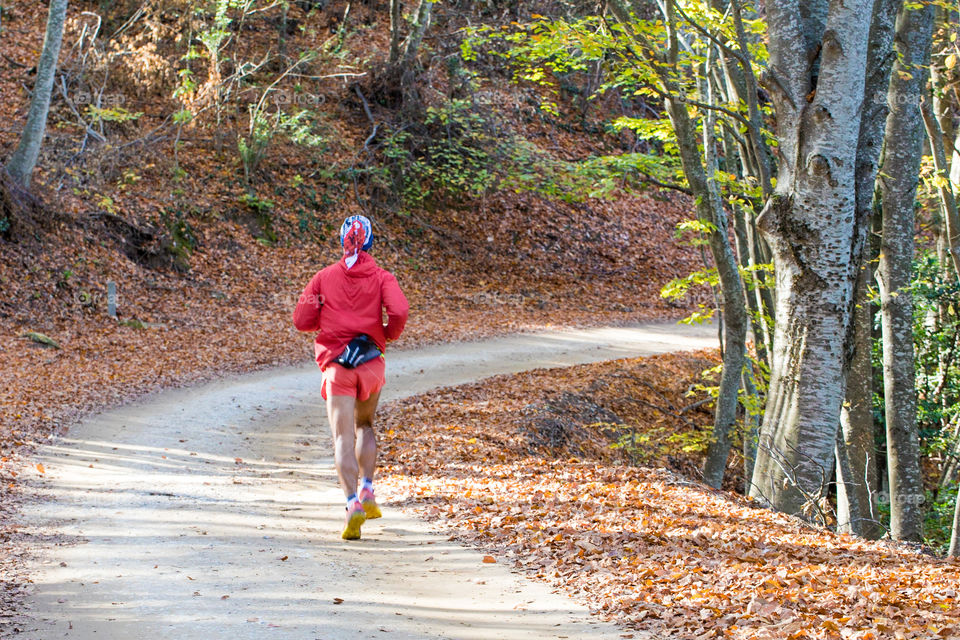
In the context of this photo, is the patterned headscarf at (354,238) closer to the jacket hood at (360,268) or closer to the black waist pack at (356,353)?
the jacket hood at (360,268)

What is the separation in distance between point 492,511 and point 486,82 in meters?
26.8

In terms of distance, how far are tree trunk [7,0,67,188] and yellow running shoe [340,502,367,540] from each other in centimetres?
1530

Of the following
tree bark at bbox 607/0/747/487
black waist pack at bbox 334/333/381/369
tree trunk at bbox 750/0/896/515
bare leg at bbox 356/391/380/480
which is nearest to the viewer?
black waist pack at bbox 334/333/381/369

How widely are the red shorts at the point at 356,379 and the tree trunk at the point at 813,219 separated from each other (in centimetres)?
328

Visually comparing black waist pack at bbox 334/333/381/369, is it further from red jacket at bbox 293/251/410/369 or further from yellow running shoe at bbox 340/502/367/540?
yellow running shoe at bbox 340/502/367/540

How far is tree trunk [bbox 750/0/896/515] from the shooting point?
21.7 ft

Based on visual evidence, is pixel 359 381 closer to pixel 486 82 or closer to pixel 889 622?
pixel 889 622

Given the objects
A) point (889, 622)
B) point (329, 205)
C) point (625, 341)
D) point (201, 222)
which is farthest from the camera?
point (329, 205)

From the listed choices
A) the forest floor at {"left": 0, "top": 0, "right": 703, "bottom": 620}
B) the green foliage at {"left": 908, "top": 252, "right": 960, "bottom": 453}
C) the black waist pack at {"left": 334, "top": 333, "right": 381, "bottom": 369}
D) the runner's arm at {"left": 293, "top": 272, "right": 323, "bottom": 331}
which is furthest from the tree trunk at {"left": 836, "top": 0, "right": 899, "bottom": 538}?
the forest floor at {"left": 0, "top": 0, "right": 703, "bottom": 620}

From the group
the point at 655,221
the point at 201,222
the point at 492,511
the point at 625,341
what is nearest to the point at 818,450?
the point at 492,511

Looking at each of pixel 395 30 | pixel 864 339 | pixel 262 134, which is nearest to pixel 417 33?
pixel 395 30

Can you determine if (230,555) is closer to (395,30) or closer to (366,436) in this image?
(366,436)

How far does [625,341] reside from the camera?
20.3 meters

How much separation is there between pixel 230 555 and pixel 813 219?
4.92 meters
